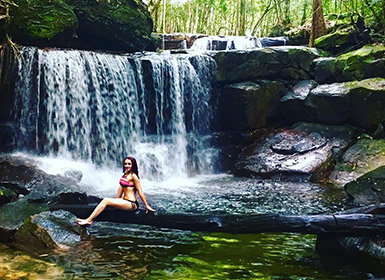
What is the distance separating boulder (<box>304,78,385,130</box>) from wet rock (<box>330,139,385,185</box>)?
0.85 meters

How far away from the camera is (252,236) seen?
6.21m

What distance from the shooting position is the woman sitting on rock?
17.4 ft

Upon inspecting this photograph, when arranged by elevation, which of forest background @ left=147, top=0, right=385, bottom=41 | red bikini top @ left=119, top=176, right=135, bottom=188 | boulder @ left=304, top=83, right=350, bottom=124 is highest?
forest background @ left=147, top=0, right=385, bottom=41

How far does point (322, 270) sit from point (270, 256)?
74 cm

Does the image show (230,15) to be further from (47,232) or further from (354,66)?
(47,232)

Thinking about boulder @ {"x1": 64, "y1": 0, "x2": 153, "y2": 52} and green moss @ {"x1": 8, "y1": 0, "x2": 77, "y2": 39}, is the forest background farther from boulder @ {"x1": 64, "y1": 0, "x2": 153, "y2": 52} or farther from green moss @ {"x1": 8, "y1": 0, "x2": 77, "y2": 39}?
green moss @ {"x1": 8, "y1": 0, "x2": 77, "y2": 39}

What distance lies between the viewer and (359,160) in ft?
37.6

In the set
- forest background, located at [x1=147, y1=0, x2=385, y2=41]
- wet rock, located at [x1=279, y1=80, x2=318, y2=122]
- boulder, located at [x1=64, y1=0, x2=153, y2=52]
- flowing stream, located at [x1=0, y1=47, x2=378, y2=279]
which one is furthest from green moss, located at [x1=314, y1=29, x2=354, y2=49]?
boulder, located at [x1=64, y1=0, x2=153, y2=52]

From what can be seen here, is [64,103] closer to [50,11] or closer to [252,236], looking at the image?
[50,11]

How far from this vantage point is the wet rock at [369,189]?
26.1 feet

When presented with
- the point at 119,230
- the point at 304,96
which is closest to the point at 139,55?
the point at 304,96

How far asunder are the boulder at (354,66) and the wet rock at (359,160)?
2356 millimetres

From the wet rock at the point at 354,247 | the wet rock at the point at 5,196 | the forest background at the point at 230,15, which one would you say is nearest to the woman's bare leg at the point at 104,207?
the wet rock at the point at 5,196

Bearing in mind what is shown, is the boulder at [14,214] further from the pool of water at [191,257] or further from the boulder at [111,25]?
the boulder at [111,25]
